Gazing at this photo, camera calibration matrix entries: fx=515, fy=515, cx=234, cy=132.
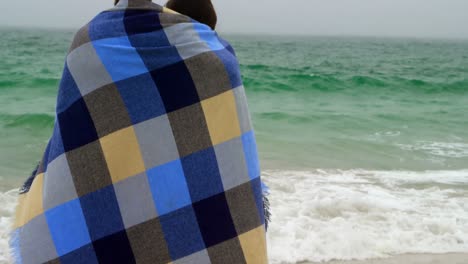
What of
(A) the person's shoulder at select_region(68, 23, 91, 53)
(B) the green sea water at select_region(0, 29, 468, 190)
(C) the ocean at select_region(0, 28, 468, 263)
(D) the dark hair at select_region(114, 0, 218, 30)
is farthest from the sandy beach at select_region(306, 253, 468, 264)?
(B) the green sea water at select_region(0, 29, 468, 190)

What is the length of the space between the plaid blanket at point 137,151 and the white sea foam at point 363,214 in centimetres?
188

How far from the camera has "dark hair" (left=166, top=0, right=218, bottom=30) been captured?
171cm

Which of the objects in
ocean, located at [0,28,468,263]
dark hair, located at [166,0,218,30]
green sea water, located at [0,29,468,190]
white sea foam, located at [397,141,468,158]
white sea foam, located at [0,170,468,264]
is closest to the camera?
dark hair, located at [166,0,218,30]

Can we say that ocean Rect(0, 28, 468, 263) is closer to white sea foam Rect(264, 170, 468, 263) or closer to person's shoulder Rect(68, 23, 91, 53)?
white sea foam Rect(264, 170, 468, 263)

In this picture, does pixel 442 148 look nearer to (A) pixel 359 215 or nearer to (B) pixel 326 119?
(B) pixel 326 119

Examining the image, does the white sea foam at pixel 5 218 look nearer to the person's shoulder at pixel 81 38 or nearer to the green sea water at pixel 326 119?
the green sea water at pixel 326 119

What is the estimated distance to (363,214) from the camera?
4195 mm

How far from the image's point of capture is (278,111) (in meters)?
10.3

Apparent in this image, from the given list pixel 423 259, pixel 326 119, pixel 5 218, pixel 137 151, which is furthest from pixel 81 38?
pixel 326 119

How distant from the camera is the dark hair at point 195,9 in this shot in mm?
1709

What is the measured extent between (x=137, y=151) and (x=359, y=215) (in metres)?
3.03

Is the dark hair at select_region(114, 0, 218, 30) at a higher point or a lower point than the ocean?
higher

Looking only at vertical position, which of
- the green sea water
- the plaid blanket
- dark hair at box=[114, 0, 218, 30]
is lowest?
the green sea water

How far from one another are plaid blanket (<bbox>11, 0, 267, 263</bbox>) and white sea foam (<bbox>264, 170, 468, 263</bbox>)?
74.1 inches
